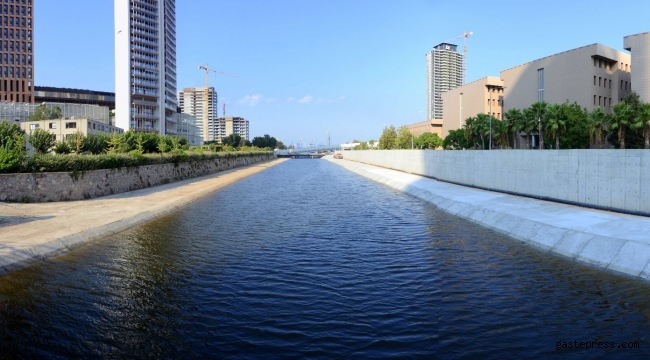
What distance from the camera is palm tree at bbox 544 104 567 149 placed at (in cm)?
7014

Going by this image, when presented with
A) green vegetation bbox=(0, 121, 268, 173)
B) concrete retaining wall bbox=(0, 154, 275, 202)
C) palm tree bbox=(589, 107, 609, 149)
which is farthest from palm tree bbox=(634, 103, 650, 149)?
concrete retaining wall bbox=(0, 154, 275, 202)

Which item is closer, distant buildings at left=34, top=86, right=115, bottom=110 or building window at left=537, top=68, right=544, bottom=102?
building window at left=537, top=68, right=544, bottom=102

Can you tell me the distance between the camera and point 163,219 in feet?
69.3

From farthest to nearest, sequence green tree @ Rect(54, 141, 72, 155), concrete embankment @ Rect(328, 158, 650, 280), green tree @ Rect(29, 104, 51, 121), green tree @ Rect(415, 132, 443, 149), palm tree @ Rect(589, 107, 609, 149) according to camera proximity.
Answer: green tree @ Rect(415, 132, 443, 149) < green tree @ Rect(29, 104, 51, 121) < palm tree @ Rect(589, 107, 609, 149) < green tree @ Rect(54, 141, 72, 155) < concrete embankment @ Rect(328, 158, 650, 280)

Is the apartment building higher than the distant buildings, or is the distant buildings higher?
the distant buildings

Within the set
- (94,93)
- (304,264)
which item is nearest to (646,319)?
(304,264)

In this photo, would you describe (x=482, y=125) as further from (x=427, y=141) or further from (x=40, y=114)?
(x=40, y=114)

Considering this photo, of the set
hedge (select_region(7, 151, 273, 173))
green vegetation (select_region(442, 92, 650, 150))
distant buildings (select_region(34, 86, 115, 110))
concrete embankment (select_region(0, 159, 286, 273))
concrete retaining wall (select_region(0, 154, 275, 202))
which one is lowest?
concrete embankment (select_region(0, 159, 286, 273))

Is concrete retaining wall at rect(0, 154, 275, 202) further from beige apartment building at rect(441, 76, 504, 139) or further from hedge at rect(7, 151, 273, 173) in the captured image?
beige apartment building at rect(441, 76, 504, 139)

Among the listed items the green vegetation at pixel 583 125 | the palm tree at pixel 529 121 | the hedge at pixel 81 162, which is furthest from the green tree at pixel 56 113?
the palm tree at pixel 529 121

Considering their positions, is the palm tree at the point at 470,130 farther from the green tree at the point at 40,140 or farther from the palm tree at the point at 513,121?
the green tree at the point at 40,140

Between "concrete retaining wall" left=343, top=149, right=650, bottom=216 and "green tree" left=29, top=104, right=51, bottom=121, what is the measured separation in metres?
101

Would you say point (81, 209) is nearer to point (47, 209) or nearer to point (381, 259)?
point (47, 209)

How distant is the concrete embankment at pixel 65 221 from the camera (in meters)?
13.0
